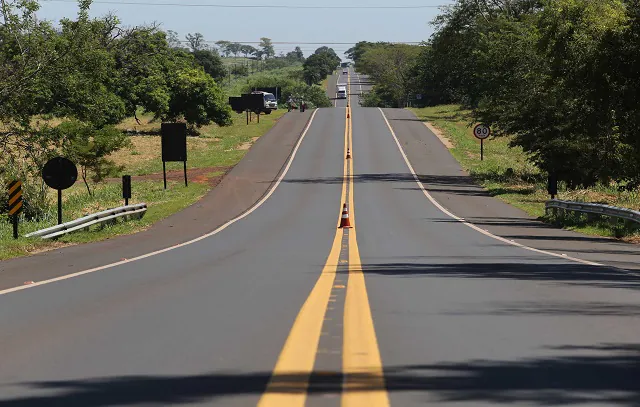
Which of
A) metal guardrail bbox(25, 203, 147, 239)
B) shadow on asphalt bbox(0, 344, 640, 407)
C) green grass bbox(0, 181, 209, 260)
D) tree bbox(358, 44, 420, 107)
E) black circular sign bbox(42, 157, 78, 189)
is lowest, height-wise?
green grass bbox(0, 181, 209, 260)

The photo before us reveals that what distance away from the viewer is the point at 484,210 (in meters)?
39.5

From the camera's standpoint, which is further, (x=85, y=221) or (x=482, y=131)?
(x=482, y=131)

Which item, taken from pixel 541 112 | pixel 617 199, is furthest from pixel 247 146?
pixel 617 199

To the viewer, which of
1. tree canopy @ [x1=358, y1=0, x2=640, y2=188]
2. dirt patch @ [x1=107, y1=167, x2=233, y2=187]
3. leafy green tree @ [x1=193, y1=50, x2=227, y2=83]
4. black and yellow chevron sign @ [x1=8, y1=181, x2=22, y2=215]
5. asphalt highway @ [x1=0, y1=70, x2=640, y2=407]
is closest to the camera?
asphalt highway @ [x1=0, y1=70, x2=640, y2=407]

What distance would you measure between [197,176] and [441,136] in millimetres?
28875

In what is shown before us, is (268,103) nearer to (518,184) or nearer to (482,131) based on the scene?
(482,131)

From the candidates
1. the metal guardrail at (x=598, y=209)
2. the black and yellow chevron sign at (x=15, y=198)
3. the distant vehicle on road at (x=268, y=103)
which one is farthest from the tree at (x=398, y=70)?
the black and yellow chevron sign at (x=15, y=198)

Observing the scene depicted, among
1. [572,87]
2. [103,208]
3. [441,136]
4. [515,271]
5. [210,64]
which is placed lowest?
[103,208]

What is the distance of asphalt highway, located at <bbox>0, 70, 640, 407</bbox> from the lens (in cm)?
667

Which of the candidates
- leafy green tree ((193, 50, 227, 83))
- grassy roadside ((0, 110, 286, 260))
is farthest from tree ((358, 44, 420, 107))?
grassy roadside ((0, 110, 286, 260))

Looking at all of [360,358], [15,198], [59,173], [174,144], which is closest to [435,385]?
[360,358]

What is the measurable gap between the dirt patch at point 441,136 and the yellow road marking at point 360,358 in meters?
61.6

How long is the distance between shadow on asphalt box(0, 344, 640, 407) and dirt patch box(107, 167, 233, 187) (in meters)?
44.9

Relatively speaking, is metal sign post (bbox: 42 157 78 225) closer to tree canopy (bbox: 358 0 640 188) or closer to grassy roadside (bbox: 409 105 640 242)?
grassy roadside (bbox: 409 105 640 242)
